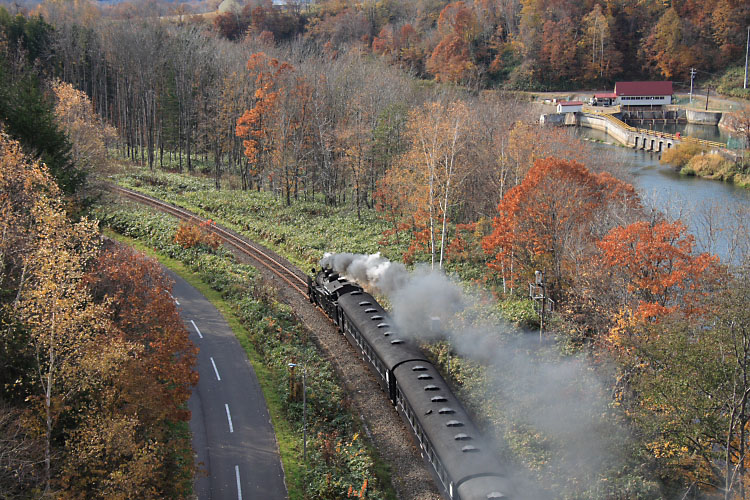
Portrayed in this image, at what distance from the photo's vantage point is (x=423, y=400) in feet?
81.6

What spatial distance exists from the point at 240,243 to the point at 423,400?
31.4 m

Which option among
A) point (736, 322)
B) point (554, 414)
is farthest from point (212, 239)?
point (736, 322)

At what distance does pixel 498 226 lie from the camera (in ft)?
125

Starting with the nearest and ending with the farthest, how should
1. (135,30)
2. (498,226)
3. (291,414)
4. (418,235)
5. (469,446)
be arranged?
(469,446) → (291,414) → (498,226) → (418,235) → (135,30)

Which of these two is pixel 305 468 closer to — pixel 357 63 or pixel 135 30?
pixel 357 63

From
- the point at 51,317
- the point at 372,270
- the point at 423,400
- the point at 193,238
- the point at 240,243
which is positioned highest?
the point at 51,317

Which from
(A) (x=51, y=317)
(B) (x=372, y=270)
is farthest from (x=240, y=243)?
(A) (x=51, y=317)

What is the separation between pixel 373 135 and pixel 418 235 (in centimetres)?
1506

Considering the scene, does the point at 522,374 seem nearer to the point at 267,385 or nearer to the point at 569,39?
the point at 267,385

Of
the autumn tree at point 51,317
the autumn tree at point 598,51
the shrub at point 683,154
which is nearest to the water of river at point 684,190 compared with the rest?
the shrub at point 683,154

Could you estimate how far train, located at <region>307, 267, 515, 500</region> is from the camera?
2052cm

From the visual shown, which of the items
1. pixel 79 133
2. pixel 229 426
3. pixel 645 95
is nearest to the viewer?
pixel 229 426

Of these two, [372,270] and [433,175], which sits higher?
[433,175]

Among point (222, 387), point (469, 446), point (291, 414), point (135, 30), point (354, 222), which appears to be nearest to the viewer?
point (469, 446)
